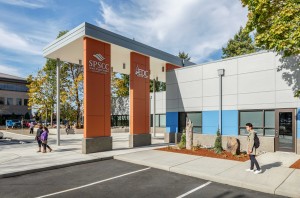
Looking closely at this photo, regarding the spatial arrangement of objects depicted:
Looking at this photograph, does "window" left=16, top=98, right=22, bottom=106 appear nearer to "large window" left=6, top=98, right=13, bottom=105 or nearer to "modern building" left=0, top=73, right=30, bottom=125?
"modern building" left=0, top=73, right=30, bottom=125

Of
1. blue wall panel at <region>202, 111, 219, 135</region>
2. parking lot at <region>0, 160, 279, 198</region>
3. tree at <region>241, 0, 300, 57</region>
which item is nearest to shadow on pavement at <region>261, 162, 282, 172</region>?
parking lot at <region>0, 160, 279, 198</region>

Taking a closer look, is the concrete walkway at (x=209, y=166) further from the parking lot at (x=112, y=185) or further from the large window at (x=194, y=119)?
the large window at (x=194, y=119)

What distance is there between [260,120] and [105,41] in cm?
1083

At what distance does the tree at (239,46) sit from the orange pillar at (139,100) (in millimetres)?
36890

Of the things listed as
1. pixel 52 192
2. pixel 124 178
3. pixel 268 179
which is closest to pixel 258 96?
pixel 268 179

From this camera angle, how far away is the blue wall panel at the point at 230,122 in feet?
49.5

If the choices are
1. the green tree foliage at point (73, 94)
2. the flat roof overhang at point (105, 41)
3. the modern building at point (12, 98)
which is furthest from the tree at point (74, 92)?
Answer: the modern building at point (12, 98)

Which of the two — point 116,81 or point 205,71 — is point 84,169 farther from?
point 116,81

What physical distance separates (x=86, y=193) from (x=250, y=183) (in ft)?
17.6

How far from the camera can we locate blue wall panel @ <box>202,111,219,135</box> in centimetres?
1612

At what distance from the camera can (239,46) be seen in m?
49.6

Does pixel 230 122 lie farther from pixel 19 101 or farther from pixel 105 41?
pixel 19 101

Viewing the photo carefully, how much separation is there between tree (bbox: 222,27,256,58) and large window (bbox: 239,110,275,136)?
3683 centimetres

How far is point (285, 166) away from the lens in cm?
990
